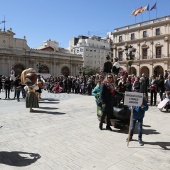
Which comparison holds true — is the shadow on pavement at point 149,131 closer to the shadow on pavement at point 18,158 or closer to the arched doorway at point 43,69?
the shadow on pavement at point 18,158

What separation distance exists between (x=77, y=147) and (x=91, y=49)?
71.7 m

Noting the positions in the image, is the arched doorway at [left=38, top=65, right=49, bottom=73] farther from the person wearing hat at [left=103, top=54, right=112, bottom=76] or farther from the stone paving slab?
the stone paving slab

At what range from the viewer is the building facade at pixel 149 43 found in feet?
133

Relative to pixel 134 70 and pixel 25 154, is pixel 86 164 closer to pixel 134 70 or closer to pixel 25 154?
pixel 25 154

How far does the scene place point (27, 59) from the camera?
46.3 metres

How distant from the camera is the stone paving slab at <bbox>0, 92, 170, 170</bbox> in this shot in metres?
4.44

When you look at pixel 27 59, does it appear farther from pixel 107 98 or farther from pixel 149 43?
pixel 107 98

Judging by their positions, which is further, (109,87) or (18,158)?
(109,87)

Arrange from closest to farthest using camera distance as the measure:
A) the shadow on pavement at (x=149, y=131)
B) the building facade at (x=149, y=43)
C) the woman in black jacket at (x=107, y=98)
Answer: the shadow on pavement at (x=149, y=131)
the woman in black jacket at (x=107, y=98)
the building facade at (x=149, y=43)

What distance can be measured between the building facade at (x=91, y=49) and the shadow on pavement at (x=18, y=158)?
6962 cm

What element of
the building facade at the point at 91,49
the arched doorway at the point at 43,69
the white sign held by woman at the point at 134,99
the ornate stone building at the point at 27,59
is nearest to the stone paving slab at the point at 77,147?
the white sign held by woman at the point at 134,99

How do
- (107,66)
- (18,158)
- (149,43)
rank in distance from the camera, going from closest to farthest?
(18,158) → (107,66) → (149,43)

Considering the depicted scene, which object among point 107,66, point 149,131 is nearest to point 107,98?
point 149,131

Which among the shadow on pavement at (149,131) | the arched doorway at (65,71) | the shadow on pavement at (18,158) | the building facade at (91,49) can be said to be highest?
the building facade at (91,49)
